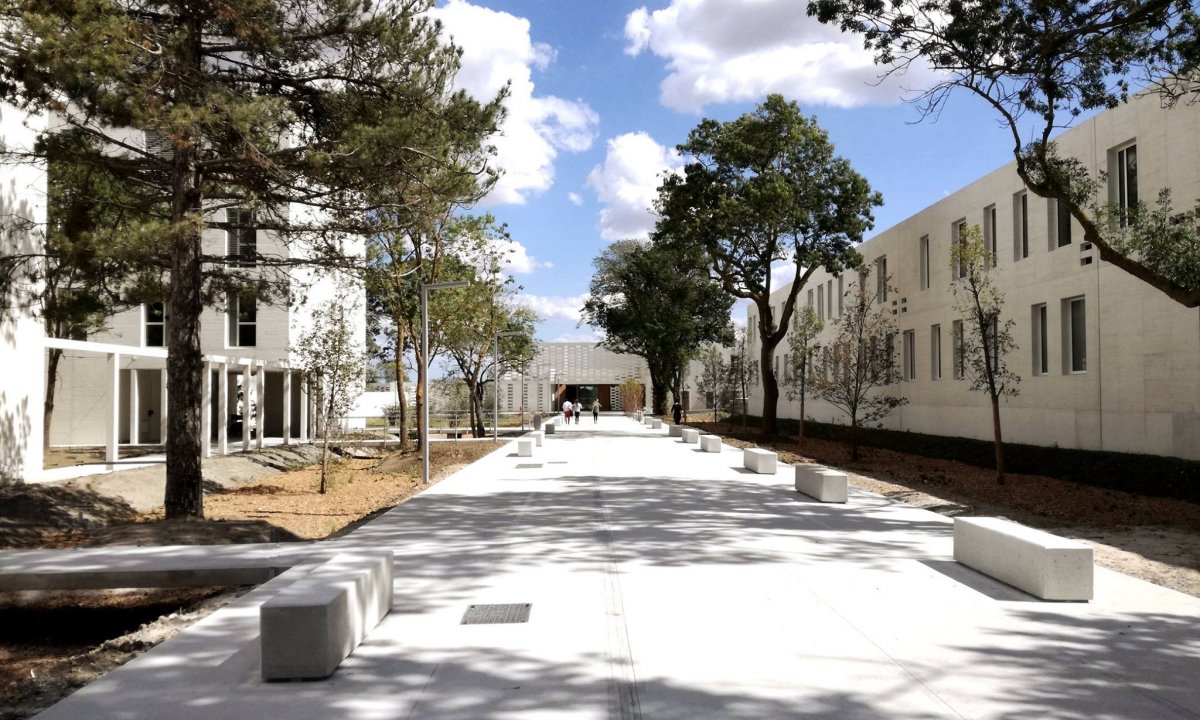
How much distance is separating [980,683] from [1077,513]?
31.6ft

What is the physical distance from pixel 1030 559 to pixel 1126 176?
15119 millimetres

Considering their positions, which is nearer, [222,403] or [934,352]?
[222,403]

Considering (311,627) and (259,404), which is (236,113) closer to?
(311,627)

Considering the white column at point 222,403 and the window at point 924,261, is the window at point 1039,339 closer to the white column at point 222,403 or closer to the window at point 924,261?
the window at point 924,261

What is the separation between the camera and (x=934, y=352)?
102 feet

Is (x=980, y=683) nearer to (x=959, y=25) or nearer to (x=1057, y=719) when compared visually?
(x=1057, y=719)

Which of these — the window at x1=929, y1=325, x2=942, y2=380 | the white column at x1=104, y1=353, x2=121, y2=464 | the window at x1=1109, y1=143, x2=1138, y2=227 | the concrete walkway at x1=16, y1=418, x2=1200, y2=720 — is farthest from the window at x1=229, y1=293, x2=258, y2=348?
the window at x1=1109, y1=143, x2=1138, y2=227

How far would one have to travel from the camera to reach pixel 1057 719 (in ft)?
15.2


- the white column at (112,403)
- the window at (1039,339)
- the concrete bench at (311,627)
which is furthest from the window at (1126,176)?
the white column at (112,403)

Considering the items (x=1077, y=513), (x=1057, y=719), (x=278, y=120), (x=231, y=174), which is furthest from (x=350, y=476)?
(x=1057, y=719)

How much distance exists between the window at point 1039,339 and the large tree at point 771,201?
8.07 metres

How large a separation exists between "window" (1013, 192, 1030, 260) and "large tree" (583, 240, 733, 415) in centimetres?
2237

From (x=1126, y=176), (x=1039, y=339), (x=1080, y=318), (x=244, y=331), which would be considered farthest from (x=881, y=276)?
(x=244, y=331)

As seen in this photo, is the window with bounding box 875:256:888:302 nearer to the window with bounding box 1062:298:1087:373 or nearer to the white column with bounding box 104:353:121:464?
the window with bounding box 1062:298:1087:373
